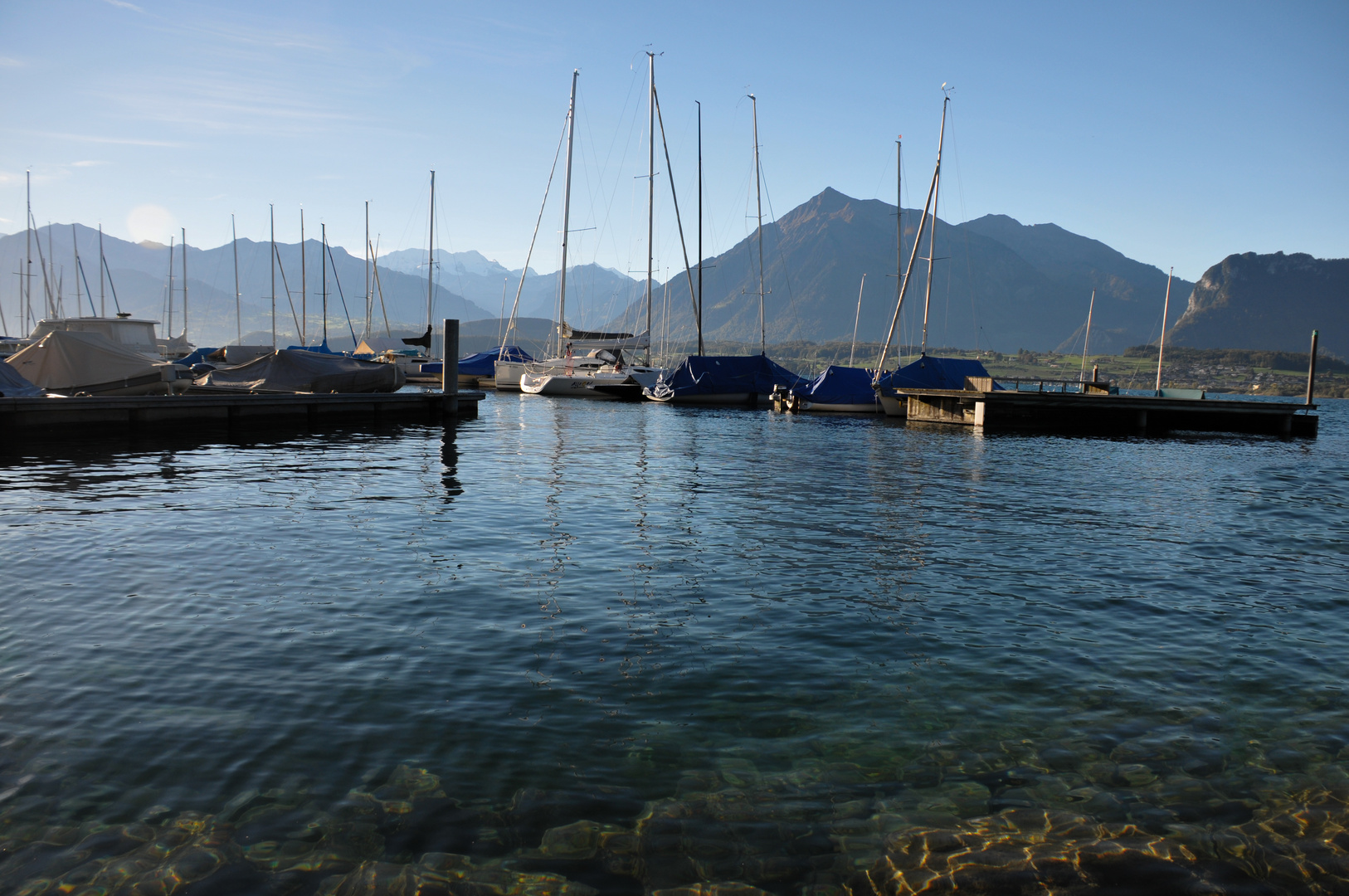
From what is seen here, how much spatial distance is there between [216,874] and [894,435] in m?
37.5

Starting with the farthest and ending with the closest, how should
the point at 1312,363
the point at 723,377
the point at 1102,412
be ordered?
the point at 723,377, the point at 1312,363, the point at 1102,412

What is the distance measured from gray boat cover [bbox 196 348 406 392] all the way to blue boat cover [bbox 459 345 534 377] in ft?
121

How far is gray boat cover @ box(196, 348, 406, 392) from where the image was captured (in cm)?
3853

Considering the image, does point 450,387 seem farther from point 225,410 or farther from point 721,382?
point 721,382

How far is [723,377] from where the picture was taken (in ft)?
211

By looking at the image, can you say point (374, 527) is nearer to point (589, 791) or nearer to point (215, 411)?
point (589, 791)

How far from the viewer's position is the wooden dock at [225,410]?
2617 centimetres

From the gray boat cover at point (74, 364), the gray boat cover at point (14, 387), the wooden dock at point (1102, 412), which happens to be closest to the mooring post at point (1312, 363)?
the wooden dock at point (1102, 412)

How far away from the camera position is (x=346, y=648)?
8.24 metres

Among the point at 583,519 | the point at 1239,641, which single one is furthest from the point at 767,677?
the point at 583,519

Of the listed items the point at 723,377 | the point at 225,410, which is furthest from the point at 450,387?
the point at 723,377

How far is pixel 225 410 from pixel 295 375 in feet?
23.2

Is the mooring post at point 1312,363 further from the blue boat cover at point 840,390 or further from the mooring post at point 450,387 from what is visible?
the mooring post at point 450,387

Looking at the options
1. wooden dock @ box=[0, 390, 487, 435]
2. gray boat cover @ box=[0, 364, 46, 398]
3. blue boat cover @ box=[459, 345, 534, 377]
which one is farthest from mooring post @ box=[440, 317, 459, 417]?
blue boat cover @ box=[459, 345, 534, 377]
